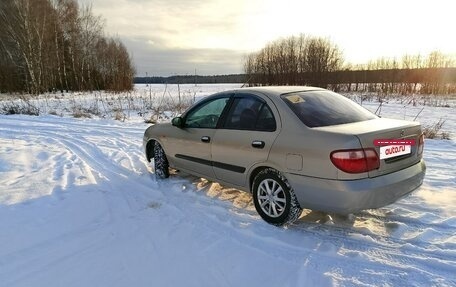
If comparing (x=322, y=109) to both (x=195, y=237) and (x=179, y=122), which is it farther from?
(x=179, y=122)

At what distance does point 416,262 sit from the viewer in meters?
3.03

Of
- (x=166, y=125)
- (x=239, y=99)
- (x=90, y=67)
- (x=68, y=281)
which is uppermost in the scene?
(x=90, y=67)

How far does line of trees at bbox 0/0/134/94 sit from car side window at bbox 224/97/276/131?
101ft

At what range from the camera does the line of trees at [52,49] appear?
98.4 ft

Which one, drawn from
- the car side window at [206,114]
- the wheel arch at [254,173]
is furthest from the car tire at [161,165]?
the wheel arch at [254,173]

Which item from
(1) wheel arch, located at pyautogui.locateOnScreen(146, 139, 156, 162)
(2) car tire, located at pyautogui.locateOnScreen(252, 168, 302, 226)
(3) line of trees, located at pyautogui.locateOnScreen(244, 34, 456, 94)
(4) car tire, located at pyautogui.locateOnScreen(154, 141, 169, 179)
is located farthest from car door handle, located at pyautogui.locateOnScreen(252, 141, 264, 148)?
(3) line of trees, located at pyautogui.locateOnScreen(244, 34, 456, 94)

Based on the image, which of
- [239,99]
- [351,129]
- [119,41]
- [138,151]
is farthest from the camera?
[119,41]

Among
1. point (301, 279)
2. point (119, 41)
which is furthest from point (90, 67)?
point (301, 279)

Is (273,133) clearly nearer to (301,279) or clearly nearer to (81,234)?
(301,279)

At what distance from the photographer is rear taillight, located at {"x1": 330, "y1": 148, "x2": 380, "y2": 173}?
10.5ft

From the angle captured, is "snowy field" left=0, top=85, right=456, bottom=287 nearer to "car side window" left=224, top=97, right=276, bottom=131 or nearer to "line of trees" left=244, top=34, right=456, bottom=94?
"car side window" left=224, top=97, right=276, bottom=131

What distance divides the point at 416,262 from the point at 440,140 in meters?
6.64

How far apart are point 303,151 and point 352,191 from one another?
0.63m

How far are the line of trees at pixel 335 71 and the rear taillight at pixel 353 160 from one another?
84.6 ft
